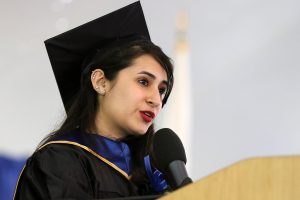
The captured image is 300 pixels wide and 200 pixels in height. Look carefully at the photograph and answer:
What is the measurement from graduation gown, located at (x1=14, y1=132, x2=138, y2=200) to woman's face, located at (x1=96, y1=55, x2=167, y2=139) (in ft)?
0.27

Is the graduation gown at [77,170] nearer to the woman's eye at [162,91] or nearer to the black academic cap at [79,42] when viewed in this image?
the woman's eye at [162,91]

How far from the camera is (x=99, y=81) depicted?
2312mm

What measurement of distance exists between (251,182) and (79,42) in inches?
64.8

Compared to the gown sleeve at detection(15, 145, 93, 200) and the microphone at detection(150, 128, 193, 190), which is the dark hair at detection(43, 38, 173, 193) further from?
the microphone at detection(150, 128, 193, 190)

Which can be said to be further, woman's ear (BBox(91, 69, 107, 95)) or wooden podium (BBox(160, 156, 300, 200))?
woman's ear (BBox(91, 69, 107, 95))

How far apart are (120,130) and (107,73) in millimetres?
265

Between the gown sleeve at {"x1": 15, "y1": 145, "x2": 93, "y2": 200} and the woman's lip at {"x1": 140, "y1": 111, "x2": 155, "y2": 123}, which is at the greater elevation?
the woman's lip at {"x1": 140, "y1": 111, "x2": 155, "y2": 123}

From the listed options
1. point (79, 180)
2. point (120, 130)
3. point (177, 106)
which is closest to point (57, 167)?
point (79, 180)

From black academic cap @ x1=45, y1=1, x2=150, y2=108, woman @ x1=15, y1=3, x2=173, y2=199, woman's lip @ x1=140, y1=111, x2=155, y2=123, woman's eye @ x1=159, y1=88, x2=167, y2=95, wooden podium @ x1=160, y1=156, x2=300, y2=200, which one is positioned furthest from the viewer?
black academic cap @ x1=45, y1=1, x2=150, y2=108

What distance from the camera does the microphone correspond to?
1441 mm

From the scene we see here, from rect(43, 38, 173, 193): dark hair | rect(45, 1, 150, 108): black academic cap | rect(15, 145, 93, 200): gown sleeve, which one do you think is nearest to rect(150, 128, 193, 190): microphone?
rect(15, 145, 93, 200): gown sleeve

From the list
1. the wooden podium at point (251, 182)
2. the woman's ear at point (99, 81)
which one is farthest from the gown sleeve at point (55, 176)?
the wooden podium at point (251, 182)

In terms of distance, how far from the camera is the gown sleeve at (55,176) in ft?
5.65

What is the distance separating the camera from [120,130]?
2.20 metres
